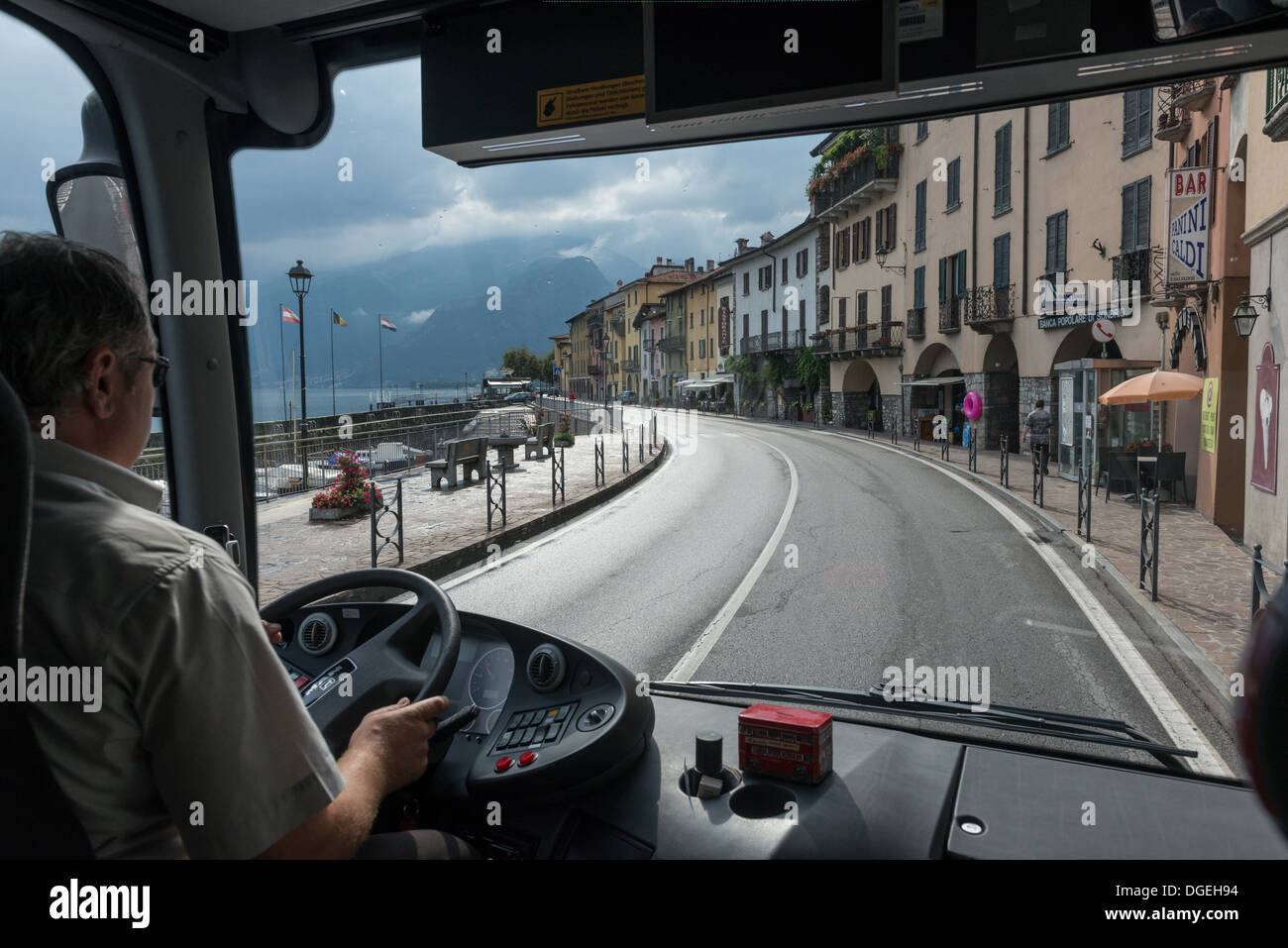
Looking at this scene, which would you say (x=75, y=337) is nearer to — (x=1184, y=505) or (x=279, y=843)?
(x=279, y=843)

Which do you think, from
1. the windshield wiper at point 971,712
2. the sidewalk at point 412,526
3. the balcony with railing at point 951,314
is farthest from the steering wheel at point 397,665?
the balcony with railing at point 951,314

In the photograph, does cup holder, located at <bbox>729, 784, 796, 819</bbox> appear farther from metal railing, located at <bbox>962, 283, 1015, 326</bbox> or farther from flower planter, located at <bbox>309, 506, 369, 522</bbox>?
metal railing, located at <bbox>962, 283, 1015, 326</bbox>

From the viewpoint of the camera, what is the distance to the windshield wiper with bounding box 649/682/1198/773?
6.53ft

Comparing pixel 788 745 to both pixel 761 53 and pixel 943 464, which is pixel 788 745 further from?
pixel 943 464

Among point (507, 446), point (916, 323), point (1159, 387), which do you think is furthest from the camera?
point (916, 323)

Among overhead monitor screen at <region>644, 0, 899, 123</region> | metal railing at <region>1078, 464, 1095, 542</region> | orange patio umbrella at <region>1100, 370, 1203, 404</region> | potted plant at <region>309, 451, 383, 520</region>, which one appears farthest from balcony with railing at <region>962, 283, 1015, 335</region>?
overhead monitor screen at <region>644, 0, 899, 123</region>

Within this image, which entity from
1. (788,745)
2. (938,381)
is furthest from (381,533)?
(938,381)

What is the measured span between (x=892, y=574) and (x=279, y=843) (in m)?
7.46

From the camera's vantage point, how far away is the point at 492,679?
81.5 inches

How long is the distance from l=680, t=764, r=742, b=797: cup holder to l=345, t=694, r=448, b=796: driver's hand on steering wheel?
52 centimetres

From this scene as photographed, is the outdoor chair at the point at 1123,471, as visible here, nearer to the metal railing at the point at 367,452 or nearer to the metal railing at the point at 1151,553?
the metal railing at the point at 1151,553

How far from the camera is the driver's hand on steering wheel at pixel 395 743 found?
1.44 metres

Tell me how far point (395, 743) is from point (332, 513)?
10.6 m

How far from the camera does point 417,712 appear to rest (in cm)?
156
